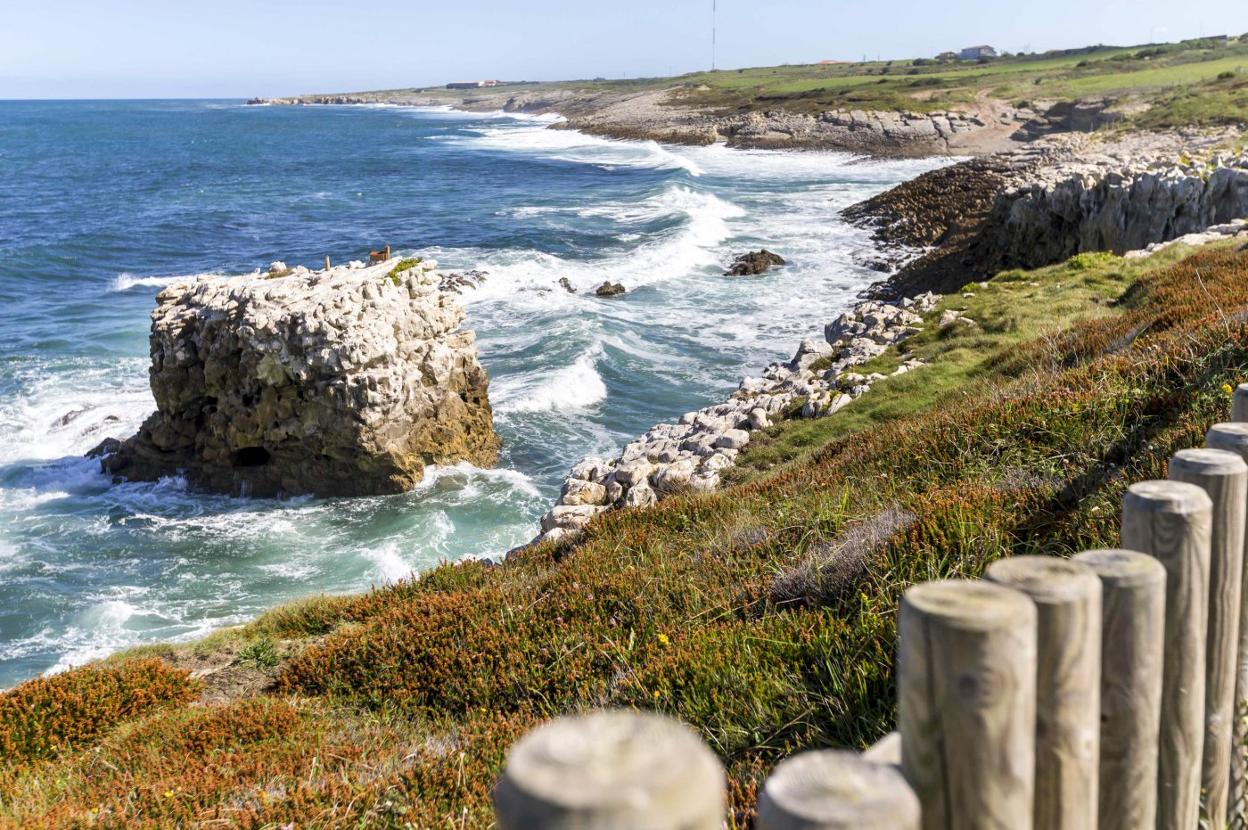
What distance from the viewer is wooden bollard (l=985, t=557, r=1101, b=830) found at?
1810 mm

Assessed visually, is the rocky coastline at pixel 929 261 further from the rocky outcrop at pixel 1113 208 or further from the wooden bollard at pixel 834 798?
the wooden bollard at pixel 834 798

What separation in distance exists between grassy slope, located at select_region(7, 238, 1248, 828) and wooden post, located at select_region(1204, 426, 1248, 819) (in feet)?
4.85

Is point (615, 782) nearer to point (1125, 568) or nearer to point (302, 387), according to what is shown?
point (1125, 568)

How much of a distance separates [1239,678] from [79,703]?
7.57 meters

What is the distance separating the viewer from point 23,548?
15578 millimetres

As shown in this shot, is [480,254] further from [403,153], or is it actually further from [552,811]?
[403,153]

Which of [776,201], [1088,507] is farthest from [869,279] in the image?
[1088,507]

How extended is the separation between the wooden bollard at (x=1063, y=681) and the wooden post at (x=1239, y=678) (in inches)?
46.8

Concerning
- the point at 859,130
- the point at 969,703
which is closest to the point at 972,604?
the point at 969,703

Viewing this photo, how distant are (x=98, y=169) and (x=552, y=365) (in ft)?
238

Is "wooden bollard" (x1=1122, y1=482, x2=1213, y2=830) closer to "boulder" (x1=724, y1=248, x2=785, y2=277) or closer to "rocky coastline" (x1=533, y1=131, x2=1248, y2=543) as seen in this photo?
"rocky coastline" (x1=533, y1=131, x2=1248, y2=543)

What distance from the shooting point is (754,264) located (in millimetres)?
35562

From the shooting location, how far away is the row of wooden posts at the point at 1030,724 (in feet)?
4.09

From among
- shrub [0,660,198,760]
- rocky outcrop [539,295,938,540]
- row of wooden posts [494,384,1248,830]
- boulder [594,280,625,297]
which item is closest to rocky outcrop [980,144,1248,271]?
rocky outcrop [539,295,938,540]
